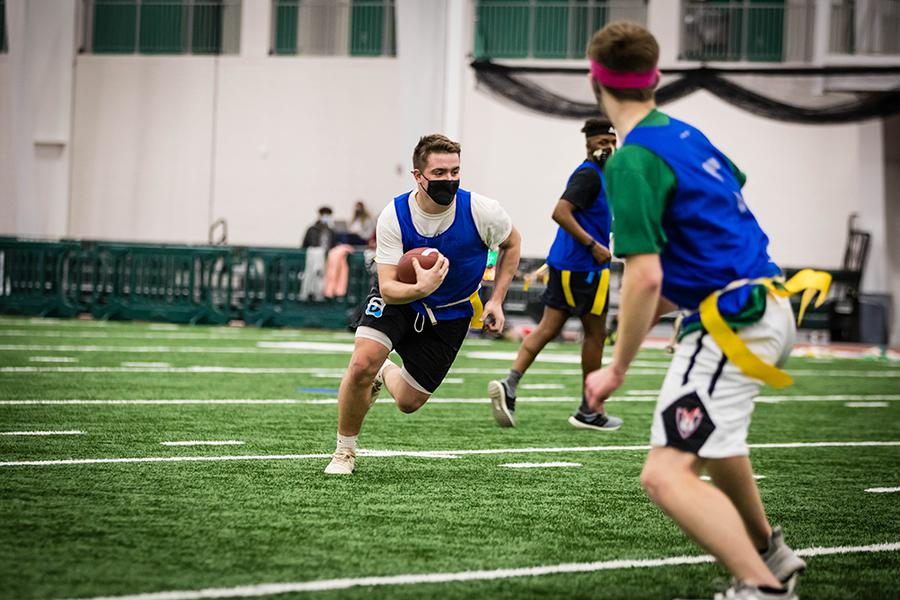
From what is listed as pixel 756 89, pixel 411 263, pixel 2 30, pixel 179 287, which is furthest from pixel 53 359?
pixel 2 30

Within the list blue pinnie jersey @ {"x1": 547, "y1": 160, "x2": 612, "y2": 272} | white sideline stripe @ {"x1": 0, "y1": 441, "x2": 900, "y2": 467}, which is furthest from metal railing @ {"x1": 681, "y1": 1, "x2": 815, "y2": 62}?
white sideline stripe @ {"x1": 0, "y1": 441, "x2": 900, "y2": 467}

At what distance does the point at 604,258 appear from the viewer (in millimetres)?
8906

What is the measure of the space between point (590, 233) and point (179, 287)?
41.2ft

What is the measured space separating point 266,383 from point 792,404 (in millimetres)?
4552

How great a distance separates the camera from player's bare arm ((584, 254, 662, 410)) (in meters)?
3.79

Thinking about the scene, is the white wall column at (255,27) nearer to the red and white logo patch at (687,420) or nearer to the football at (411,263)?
the football at (411,263)

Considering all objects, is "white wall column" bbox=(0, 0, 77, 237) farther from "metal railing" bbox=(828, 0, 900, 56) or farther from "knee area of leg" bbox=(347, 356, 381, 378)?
"knee area of leg" bbox=(347, 356, 381, 378)

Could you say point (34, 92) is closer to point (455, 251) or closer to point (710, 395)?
point (455, 251)

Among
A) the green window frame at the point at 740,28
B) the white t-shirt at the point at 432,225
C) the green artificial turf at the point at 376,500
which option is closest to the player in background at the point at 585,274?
the green artificial turf at the point at 376,500

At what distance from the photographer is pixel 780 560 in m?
4.19

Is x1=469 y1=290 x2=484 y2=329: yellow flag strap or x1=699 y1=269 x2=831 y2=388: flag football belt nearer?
x1=699 y1=269 x2=831 y2=388: flag football belt

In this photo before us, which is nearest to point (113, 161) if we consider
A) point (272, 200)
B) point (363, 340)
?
point (272, 200)

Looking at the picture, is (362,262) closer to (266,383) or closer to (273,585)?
→ (266,383)

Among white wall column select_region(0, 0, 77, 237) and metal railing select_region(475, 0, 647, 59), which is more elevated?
metal railing select_region(475, 0, 647, 59)
